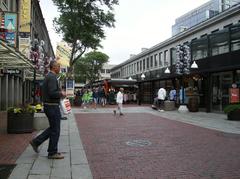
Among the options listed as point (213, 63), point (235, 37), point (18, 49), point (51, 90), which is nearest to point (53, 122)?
point (51, 90)

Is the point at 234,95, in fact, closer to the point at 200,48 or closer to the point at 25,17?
the point at 200,48

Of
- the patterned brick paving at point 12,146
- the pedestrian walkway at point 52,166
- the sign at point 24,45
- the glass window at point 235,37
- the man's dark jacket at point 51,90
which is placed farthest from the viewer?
the glass window at point 235,37

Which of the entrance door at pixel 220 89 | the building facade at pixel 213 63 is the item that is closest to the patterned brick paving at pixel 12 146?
the building facade at pixel 213 63

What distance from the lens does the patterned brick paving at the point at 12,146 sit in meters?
7.29

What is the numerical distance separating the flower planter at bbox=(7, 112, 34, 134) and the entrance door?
44.1ft

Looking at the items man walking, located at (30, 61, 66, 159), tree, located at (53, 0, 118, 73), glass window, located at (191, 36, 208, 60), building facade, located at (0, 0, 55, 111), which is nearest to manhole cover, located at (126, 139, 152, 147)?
man walking, located at (30, 61, 66, 159)

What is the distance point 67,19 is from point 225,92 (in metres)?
19.9

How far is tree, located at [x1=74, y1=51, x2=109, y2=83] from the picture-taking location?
81.8 meters

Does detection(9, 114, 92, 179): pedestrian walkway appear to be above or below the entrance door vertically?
below

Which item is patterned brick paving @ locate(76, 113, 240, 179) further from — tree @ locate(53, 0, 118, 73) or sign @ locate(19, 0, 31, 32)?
tree @ locate(53, 0, 118, 73)

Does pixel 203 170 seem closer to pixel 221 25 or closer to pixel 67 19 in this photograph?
pixel 221 25

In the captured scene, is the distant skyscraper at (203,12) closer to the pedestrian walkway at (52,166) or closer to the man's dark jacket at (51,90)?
the pedestrian walkway at (52,166)

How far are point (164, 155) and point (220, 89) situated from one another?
14783 millimetres

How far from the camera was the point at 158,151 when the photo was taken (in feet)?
27.8
